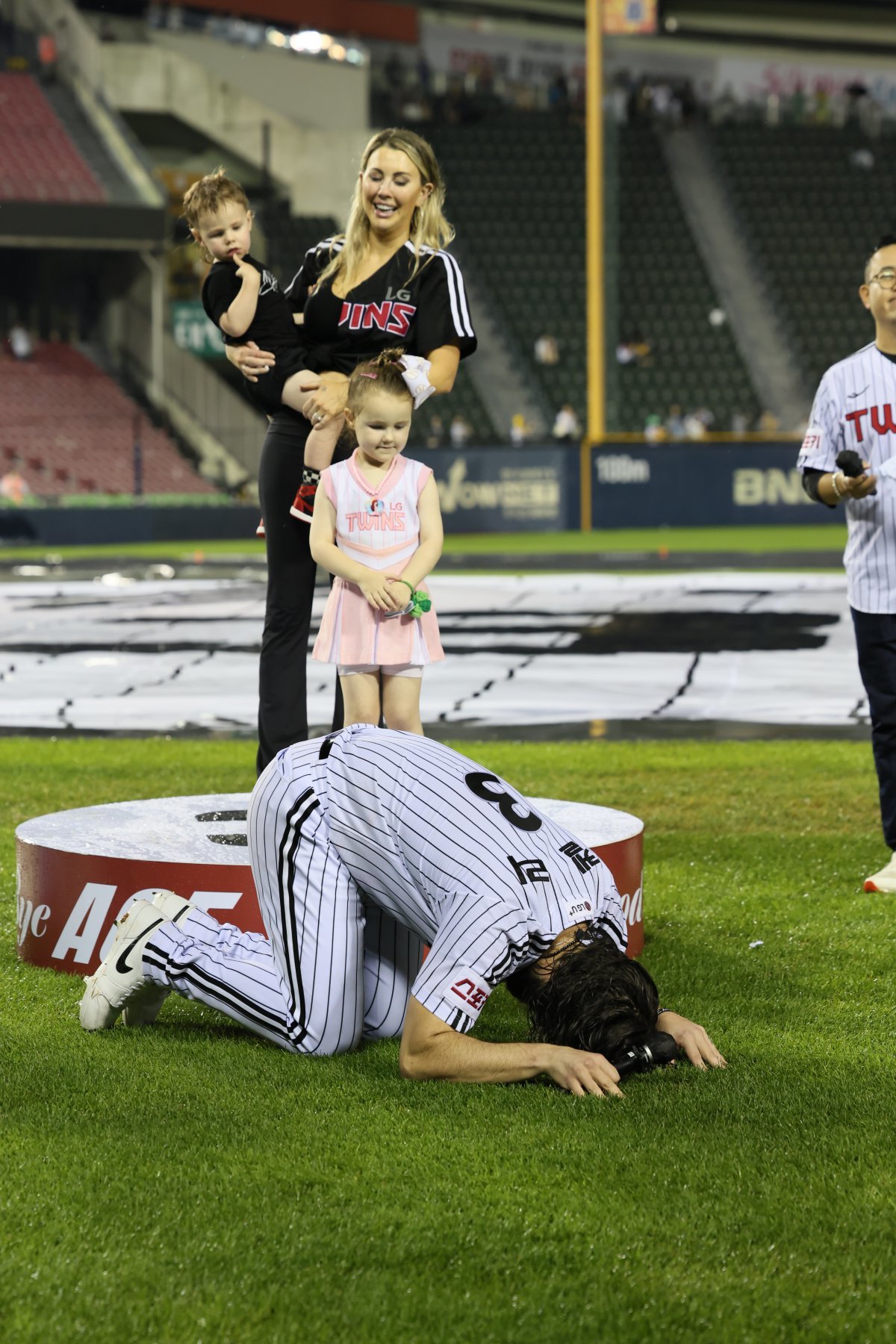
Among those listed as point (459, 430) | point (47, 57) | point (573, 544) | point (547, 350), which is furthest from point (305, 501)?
point (47, 57)

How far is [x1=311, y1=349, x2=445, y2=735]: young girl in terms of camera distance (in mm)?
4914

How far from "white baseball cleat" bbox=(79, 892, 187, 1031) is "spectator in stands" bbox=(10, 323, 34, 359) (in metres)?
30.4

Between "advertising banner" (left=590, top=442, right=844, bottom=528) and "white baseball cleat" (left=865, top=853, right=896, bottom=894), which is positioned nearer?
"white baseball cleat" (left=865, top=853, right=896, bottom=894)

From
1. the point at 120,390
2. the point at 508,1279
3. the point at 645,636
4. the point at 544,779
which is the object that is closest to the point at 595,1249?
the point at 508,1279

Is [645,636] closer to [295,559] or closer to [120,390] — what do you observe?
[295,559]

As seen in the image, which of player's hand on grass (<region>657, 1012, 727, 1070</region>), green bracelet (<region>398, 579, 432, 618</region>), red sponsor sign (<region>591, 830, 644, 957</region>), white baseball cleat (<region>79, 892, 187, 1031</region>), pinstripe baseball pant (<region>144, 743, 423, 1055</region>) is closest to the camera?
player's hand on grass (<region>657, 1012, 727, 1070</region>)

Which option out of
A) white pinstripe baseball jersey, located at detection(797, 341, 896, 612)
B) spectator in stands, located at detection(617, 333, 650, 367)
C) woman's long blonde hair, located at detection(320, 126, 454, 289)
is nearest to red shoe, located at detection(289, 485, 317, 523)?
woman's long blonde hair, located at detection(320, 126, 454, 289)

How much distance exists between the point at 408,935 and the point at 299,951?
0.31m

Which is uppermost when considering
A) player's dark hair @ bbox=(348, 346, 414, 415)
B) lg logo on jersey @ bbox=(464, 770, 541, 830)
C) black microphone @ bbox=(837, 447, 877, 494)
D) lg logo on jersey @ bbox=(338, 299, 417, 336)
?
lg logo on jersey @ bbox=(338, 299, 417, 336)

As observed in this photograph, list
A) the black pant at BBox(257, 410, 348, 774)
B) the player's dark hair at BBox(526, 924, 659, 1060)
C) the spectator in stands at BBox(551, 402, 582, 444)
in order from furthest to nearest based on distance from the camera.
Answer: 1. the spectator in stands at BBox(551, 402, 582, 444)
2. the black pant at BBox(257, 410, 348, 774)
3. the player's dark hair at BBox(526, 924, 659, 1060)

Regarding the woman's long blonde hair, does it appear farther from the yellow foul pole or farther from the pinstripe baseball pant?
the yellow foul pole

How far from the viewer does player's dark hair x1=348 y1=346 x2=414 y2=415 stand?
4754mm

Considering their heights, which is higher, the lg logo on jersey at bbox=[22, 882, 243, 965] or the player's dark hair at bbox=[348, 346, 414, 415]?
the player's dark hair at bbox=[348, 346, 414, 415]

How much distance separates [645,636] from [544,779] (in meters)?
5.41
